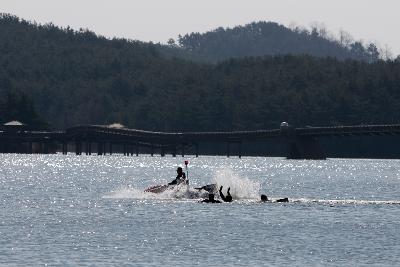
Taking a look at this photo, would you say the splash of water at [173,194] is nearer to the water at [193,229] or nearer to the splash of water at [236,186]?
the water at [193,229]

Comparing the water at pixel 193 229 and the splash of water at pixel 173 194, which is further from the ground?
the splash of water at pixel 173 194

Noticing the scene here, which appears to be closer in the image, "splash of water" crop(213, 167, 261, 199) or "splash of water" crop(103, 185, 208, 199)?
"splash of water" crop(103, 185, 208, 199)

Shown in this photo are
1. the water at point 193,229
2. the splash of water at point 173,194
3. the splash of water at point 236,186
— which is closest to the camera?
the water at point 193,229

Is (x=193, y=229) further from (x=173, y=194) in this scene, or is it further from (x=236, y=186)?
(x=236, y=186)

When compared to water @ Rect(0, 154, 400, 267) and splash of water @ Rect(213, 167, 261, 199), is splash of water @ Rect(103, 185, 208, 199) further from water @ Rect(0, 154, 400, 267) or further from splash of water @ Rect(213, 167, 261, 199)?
splash of water @ Rect(213, 167, 261, 199)

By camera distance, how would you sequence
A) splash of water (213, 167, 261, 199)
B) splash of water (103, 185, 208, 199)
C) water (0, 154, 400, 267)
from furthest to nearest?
splash of water (213, 167, 261, 199), splash of water (103, 185, 208, 199), water (0, 154, 400, 267)

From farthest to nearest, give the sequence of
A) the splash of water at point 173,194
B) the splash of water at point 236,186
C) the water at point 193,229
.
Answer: the splash of water at point 236,186, the splash of water at point 173,194, the water at point 193,229

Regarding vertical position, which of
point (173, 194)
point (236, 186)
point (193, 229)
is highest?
point (236, 186)

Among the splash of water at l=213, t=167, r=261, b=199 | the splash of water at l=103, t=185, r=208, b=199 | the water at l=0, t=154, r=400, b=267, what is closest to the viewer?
the water at l=0, t=154, r=400, b=267

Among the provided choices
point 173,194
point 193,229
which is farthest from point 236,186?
point 193,229

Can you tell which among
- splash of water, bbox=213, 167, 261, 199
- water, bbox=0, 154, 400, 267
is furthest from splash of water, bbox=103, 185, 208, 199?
splash of water, bbox=213, 167, 261, 199

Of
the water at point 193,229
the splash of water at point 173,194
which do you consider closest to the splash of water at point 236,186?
the water at point 193,229

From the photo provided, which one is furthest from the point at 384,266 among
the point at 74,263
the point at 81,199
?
the point at 81,199

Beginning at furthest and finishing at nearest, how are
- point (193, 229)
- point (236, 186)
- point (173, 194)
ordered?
point (236, 186), point (173, 194), point (193, 229)
